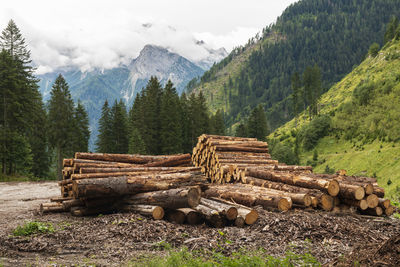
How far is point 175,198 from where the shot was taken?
310 inches

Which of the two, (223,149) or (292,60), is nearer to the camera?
(223,149)

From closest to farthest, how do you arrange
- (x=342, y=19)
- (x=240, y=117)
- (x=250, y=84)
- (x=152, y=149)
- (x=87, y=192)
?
(x=87, y=192)
(x=152, y=149)
(x=240, y=117)
(x=250, y=84)
(x=342, y=19)

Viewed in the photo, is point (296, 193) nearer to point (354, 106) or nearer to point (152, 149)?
point (152, 149)

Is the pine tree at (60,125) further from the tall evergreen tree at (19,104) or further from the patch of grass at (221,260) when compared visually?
the patch of grass at (221,260)

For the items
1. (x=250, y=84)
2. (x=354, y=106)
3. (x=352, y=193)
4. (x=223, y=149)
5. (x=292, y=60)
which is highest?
(x=292, y=60)

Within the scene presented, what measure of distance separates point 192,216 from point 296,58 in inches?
7533

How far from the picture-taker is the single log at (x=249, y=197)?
838cm

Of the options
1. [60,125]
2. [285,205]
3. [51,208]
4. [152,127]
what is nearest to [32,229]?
[51,208]

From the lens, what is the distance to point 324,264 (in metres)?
4.88

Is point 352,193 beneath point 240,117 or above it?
beneath

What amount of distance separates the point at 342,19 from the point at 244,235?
228m

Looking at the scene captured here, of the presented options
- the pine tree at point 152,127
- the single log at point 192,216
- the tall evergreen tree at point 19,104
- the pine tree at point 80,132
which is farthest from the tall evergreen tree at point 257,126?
the single log at point 192,216

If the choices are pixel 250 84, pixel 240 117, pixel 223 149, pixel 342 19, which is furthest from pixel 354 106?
pixel 342 19

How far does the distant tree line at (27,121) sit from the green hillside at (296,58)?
125 metres
